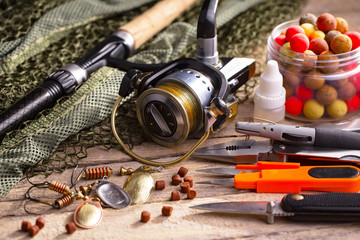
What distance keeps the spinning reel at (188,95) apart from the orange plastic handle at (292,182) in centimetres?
16

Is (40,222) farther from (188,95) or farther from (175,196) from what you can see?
(188,95)

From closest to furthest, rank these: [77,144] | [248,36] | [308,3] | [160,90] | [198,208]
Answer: [198,208]
[160,90]
[77,144]
[248,36]
[308,3]

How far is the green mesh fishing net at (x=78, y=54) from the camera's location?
4.23 feet

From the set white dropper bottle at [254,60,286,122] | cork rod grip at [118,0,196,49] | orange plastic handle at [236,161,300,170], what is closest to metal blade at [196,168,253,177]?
orange plastic handle at [236,161,300,170]

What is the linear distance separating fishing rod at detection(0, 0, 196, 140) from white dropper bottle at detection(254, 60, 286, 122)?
292 mm

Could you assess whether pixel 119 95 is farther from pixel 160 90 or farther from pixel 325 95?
pixel 325 95

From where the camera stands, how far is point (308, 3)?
6.49 feet

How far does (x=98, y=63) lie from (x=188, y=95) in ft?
1.34

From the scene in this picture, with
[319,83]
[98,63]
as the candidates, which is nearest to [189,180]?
[319,83]

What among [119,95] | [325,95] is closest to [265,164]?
[325,95]

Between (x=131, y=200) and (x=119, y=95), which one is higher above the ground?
(x=119, y=95)

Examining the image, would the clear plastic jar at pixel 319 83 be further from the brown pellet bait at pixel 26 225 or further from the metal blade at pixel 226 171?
the brown pellet bait at pixel 26 225

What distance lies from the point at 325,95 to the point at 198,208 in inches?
19.1

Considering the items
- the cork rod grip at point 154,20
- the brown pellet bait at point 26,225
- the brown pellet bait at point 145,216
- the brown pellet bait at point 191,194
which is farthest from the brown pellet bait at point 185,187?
the cork rod grip at point 154,20
